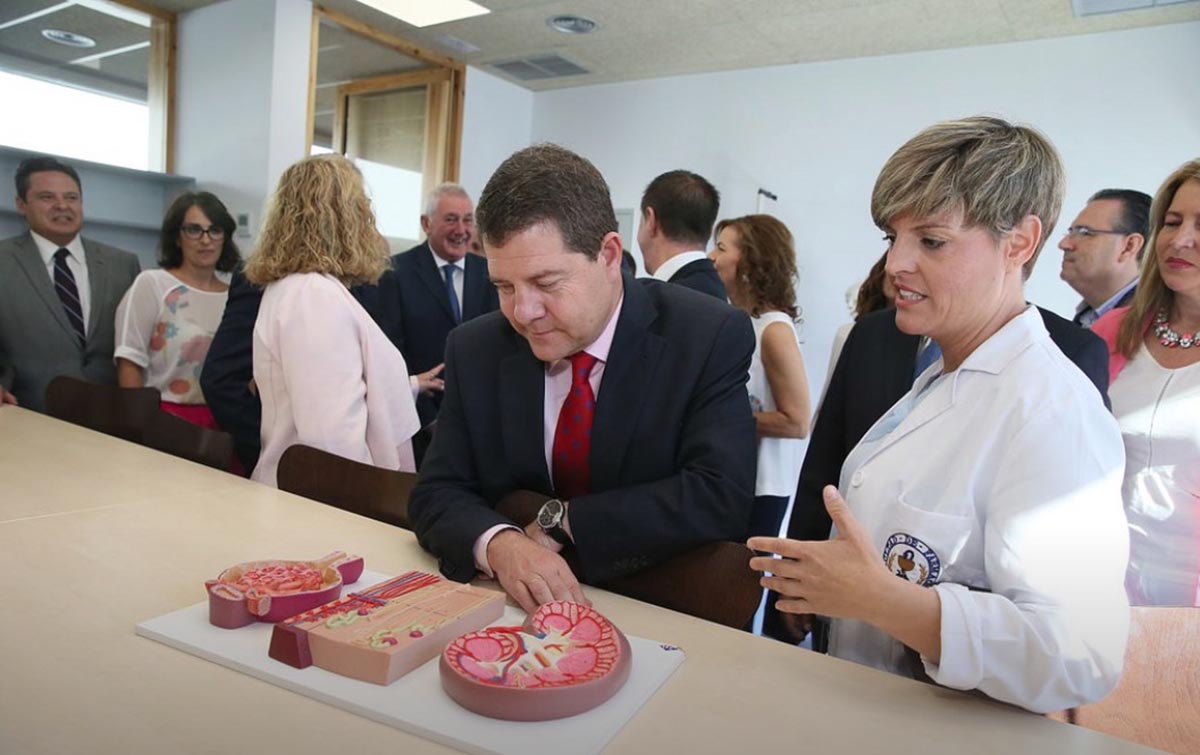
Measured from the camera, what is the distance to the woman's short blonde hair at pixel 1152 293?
1.85 m

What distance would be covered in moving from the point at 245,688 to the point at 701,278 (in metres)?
2.04

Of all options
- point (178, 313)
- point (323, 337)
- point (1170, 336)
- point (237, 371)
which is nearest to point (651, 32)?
point (178, 313)

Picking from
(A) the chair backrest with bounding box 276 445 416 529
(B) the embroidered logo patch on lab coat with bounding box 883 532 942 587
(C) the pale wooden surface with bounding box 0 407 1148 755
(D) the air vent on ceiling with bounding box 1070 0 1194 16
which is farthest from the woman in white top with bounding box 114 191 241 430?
(D) the air vent on ceiling with bounding box 1070 0 1194 16

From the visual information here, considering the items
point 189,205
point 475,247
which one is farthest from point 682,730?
point 475,247

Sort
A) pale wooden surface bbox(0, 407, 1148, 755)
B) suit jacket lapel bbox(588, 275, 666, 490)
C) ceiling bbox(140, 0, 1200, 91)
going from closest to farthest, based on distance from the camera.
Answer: pale wooden surface bbox(0, 407, 1148, 755)
suit jacket lapel bbox(588, 275, 666, 490)
ceiling bbox(140, 0, 1200, 91)

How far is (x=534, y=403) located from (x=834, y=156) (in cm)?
479

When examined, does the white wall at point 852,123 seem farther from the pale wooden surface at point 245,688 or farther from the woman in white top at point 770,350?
the pale wooden surface at point 245,688

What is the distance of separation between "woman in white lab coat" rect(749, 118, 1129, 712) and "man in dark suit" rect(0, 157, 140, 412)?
3.31 m

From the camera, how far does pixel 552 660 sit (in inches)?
39.3

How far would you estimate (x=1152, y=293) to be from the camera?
187 centimetres

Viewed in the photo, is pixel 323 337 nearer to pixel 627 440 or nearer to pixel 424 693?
pixel 627 440

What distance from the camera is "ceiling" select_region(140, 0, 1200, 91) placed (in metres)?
4.65

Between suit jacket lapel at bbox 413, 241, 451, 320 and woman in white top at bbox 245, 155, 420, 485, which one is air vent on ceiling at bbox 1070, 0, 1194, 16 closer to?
suit jacket lapel at bbox 413, 241, 451, 320

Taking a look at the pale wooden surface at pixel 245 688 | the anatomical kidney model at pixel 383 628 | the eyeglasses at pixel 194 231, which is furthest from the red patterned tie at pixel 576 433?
the eyeglasses at pixel 194 231
